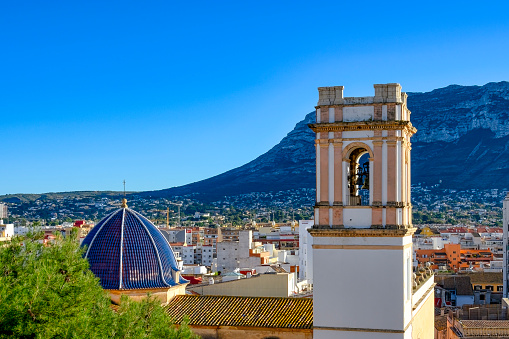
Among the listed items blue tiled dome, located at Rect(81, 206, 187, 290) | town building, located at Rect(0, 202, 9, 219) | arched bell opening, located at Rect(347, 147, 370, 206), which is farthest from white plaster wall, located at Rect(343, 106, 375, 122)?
town building, located at Rect(0, 202, 9, 219)

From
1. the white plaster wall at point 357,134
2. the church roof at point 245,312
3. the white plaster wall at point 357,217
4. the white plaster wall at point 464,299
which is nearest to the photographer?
the white plaster wall at point 357,217

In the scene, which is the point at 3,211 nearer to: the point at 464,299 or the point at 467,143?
the point at 467,143

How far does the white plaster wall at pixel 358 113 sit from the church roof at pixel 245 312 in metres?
6.45

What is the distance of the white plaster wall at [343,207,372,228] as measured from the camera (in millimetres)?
19812

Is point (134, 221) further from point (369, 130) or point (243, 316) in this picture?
point (369, 130)

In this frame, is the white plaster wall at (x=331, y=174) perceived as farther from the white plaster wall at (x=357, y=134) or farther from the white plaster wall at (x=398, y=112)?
the white plaster wall at (x=398, y=112)

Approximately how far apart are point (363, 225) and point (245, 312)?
5.94m

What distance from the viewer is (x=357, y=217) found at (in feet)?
65.2

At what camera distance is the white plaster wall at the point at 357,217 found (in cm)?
Result: 1981

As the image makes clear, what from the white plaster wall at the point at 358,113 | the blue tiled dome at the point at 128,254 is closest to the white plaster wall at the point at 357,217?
the white plaster wall at the point at 358,113

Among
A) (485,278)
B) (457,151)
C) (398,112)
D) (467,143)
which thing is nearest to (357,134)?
(398,112)

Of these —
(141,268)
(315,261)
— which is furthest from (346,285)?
(141,268)

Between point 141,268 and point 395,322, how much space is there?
31.1 ft

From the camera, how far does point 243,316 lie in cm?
2370
